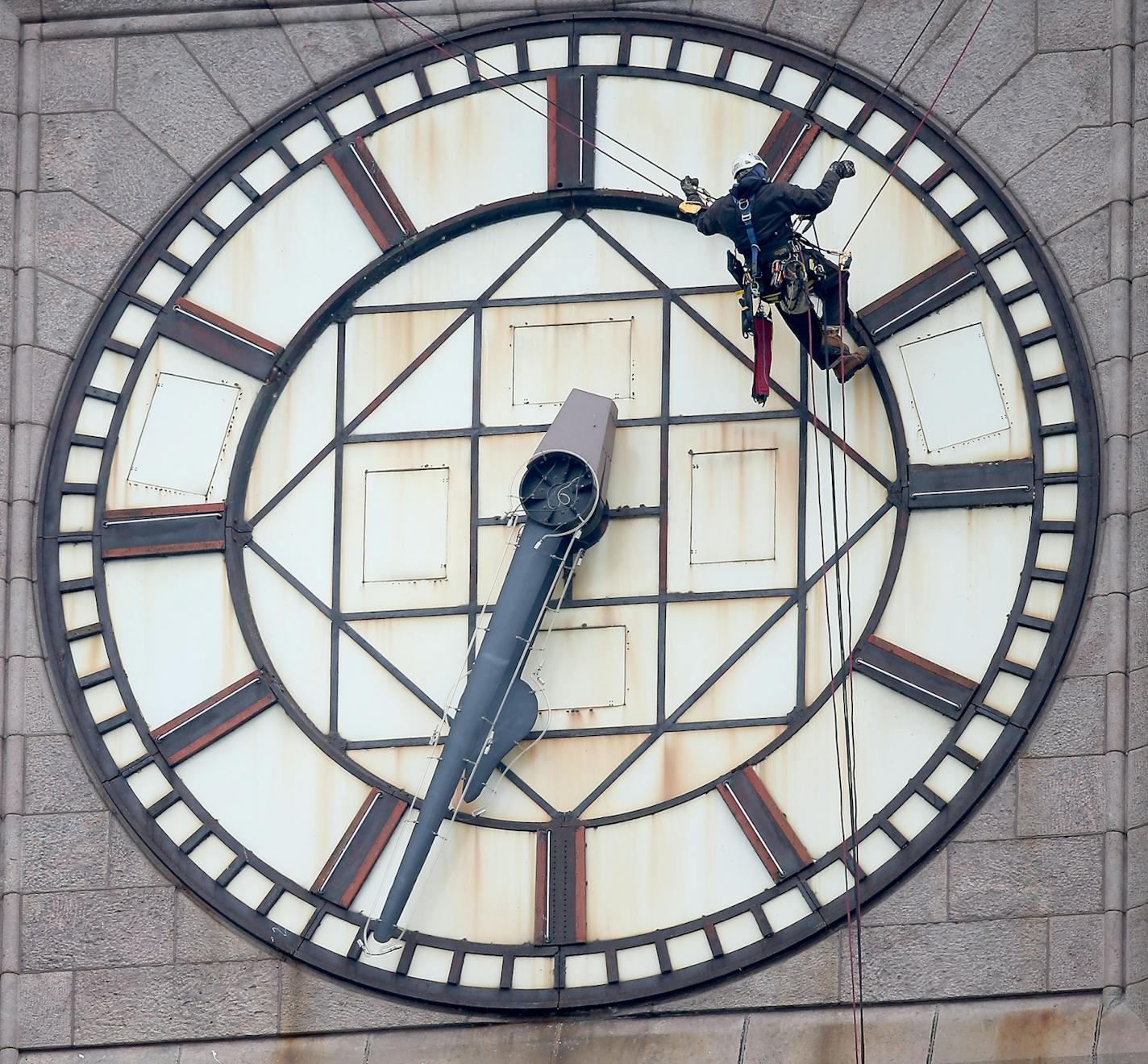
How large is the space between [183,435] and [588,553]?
1.80 m

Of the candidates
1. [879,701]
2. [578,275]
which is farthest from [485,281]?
[879,701]

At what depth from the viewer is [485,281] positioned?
52.7 ft

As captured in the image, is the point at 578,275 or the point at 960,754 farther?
the point at 578,275

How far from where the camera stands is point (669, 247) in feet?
52.4

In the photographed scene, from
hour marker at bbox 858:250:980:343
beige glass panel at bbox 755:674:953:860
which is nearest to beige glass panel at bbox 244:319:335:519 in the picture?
hour marker at bbox 858:250:980:343

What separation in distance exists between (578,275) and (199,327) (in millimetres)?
1616

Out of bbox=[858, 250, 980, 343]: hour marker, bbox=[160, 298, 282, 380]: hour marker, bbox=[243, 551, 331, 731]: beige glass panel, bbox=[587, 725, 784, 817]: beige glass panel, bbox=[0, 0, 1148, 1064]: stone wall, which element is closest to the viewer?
bbox=[0, 0, 1148, 1064]: stone wall

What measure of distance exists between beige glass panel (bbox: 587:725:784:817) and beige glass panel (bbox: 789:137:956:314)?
1.60 meters

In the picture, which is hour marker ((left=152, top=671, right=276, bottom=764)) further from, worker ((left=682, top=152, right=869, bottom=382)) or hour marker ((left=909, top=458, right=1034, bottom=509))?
hour marker ((left=909, top=458, right=1034, bottom=509))

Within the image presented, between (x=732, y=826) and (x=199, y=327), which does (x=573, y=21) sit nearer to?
(x=199, y=327)

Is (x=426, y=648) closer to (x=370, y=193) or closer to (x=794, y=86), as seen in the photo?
(x=370, y=193)

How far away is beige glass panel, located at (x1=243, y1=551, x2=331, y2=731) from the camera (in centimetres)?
1566

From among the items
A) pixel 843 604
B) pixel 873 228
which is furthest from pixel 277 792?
pixel 873 228

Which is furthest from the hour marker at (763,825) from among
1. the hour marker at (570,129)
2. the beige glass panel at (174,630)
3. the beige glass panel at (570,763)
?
the hour marker at (570,129)
